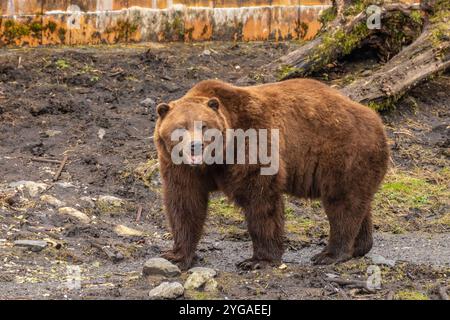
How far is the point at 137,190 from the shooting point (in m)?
10.5

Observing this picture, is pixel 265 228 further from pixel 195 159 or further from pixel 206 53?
pixel 206 53

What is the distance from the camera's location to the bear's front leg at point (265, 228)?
8336mm

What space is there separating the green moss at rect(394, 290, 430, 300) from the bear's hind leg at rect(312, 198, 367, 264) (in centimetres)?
131

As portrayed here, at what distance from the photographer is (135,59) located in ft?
42.6

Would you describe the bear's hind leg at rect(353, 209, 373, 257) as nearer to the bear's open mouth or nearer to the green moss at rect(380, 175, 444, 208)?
the green moss at rect(380, 175, 444, 208)

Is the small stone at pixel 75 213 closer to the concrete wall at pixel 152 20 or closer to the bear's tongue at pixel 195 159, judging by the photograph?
the bear's tongue at pixel 195 159

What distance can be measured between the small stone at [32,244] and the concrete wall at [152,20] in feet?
17.0

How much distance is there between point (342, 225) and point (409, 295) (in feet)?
4.84

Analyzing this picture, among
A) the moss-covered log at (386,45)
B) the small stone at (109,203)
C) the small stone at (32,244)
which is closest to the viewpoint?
the small stone at (32,244)

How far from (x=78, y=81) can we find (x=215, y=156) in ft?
15.2

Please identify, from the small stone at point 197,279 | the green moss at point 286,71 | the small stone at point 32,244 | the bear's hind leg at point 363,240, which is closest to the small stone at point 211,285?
the small stone at point 197,279

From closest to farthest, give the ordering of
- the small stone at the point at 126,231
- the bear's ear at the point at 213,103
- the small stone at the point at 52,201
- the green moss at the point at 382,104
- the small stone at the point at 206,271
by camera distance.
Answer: the small stone at the point at 206,271, the bear's ear at the point at 213,103, the small stone at the point at 126,231, the small stone at the point at 52,201, the green moss at the point at 382,104
